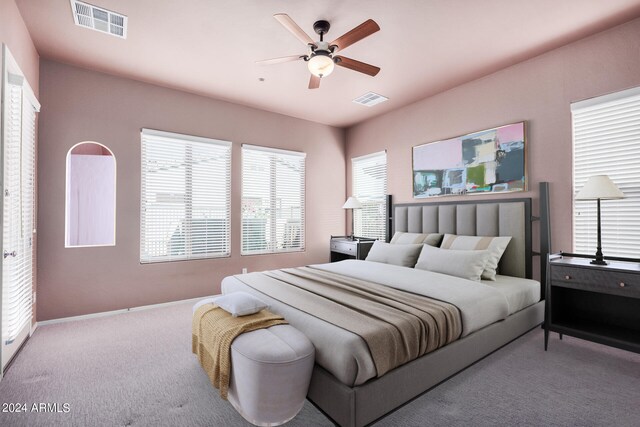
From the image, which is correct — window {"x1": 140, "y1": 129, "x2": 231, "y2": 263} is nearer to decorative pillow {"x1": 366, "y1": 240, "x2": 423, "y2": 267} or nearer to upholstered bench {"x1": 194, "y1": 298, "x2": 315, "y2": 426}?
decorative pillow {"x1": 366, "y1": 240, "x2": 423, "y2": 267}

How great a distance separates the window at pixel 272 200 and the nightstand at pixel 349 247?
643mm

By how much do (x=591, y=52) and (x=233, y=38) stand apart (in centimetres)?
355

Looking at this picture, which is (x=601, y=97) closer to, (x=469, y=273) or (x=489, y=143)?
(x=489, y=143)

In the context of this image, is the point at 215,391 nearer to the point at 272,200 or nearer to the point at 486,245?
the point at 486,245

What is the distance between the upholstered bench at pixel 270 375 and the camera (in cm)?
163

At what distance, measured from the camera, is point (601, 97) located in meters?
2.92

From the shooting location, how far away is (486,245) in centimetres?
339

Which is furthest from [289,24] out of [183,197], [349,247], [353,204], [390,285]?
[349,247]

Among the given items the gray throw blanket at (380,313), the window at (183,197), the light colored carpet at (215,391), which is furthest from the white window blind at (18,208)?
the gray throw blanket at (380,313)

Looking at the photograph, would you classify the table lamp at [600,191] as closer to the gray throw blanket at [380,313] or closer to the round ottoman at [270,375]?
the gray throw blanket at [380,313]

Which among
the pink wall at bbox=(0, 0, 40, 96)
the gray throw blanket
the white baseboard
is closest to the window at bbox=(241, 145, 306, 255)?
the white baseboard

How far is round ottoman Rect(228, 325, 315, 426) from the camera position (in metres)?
1.63

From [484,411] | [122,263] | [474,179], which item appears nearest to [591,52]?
[474,179]

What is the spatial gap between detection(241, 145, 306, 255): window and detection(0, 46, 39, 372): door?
8.15 ft
